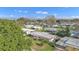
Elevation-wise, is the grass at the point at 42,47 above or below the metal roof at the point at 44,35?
below

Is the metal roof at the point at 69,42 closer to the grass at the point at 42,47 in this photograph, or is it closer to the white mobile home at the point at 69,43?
the white mobile home at the point at 69,43

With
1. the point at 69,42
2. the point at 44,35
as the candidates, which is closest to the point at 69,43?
the point at 69,42

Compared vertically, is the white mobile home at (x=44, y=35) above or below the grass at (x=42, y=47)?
above

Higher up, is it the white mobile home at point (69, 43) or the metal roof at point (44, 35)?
the metal roof at point (44, 35)

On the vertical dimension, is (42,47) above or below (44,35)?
below

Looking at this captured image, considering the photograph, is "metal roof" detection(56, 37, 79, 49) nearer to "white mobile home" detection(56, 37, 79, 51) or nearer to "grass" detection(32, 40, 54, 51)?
"white mobile home" detection(56, 37, 79, 51)

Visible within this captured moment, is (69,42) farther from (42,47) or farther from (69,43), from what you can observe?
(42,47)

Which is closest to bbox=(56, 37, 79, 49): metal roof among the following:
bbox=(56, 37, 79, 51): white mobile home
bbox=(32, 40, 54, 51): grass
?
bbox=(56, 37, 79, 51): white mobile home

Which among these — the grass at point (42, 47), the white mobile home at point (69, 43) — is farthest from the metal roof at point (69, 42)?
the grass at point (42, 47)

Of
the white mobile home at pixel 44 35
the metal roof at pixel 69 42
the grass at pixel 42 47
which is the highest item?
the white mobile home at pixel 44 35
